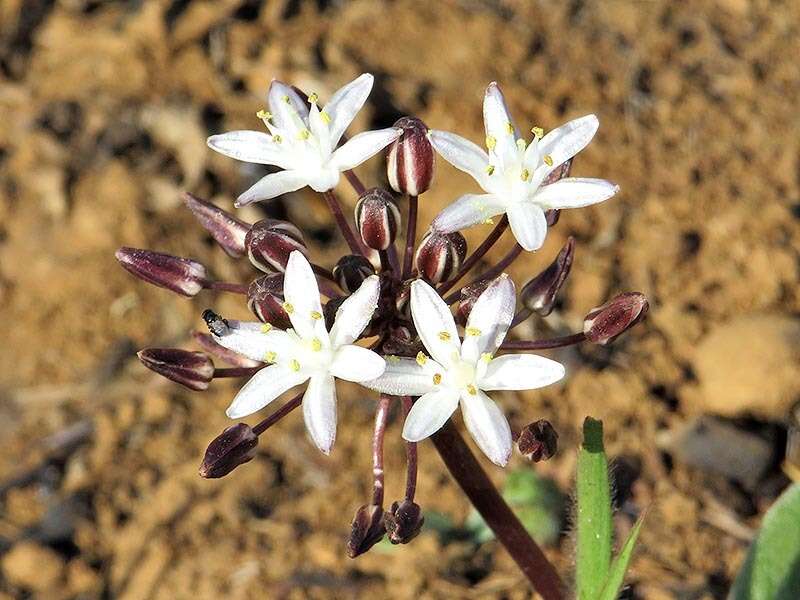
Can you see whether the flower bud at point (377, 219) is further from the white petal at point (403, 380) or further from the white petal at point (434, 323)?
the white petal at point (403, 380)

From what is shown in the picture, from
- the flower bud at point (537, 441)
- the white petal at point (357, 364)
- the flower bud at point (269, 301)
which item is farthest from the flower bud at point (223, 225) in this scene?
the flower bud at point (537, 441)

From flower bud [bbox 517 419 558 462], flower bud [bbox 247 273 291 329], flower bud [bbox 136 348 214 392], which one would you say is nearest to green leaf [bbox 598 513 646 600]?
flower bud [bbox 517 419 558 462]

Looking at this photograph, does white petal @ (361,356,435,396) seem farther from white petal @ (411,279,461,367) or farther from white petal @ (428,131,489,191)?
white petal @ (428,131,489,191)

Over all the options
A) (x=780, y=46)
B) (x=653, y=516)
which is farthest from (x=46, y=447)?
(x=780, y=46)

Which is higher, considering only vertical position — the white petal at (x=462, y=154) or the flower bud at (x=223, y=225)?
the white petal at (x=462, y=154)

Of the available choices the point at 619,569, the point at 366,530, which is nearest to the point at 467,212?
the point at 366,530

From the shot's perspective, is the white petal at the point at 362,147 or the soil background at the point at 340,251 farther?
the soil background at the point at 340,251

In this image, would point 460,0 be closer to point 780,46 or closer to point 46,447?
point 780,46
